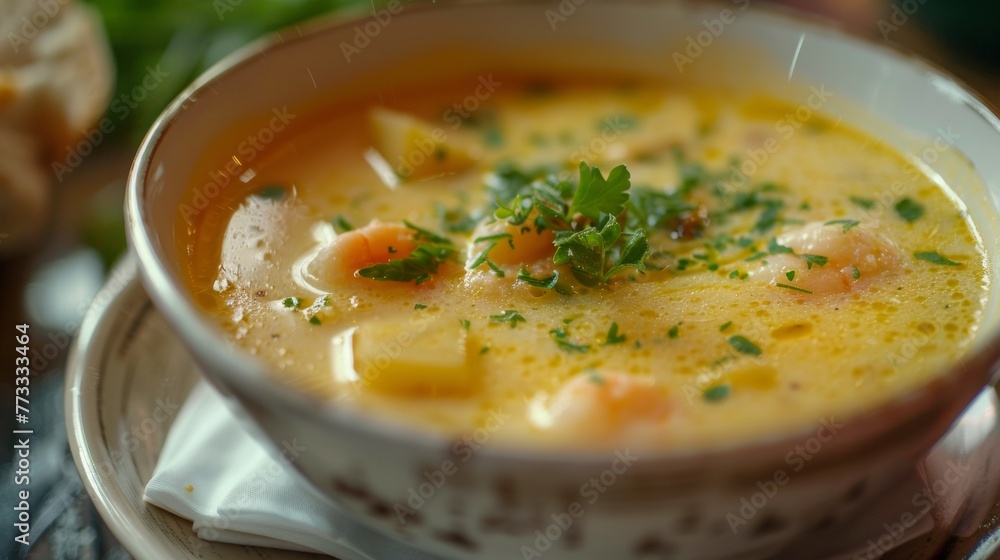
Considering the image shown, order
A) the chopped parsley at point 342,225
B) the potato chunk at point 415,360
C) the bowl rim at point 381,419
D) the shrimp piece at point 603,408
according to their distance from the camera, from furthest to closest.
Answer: the chopped parsley at point 342,225
the potato chunk at point 415,360
the shrimp piece at point 603,408
the bowl rim at point 381,419

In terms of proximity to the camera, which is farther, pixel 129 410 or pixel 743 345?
pixel 129 410

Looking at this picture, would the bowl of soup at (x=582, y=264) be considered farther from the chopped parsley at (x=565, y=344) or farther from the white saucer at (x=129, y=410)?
the white saucer at (x=129, y=410)

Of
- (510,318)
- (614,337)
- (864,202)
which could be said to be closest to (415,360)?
(510,318)

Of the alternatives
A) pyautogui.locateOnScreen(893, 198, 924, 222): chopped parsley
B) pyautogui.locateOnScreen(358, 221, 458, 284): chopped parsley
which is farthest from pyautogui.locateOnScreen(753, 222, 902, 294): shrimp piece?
pyautogui.locateOnScreen(358, 221, 458, 284): chopped parsley

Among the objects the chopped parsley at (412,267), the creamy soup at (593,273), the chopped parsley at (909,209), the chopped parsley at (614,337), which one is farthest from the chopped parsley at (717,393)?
the chopped parsley at (909,209)

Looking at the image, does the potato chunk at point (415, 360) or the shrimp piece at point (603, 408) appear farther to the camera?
the potato chunk at point (415, 360)

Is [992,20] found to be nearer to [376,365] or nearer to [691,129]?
[691,129]

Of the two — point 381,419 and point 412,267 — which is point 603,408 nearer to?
point 381,419
